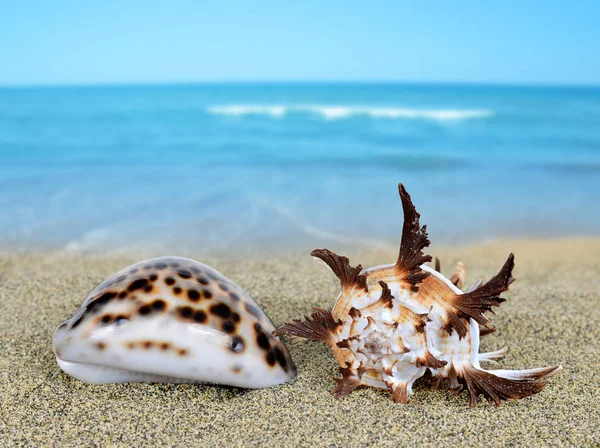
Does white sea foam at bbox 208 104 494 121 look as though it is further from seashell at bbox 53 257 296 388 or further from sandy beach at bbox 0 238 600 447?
seashell at bbox 53 257 296 388

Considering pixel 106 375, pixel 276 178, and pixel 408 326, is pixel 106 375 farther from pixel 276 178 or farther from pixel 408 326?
pixel 276 178

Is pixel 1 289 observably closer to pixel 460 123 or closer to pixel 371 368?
pixel 371 368

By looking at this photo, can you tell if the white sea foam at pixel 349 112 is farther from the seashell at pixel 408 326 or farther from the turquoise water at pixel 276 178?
the seashell at pixel 408 326

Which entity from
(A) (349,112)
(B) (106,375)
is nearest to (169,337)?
(B) (106,375)

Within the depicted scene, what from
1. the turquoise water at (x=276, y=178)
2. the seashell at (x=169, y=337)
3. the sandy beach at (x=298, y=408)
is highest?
the seashell at (x=169, y=337)

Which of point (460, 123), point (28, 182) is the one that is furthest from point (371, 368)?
point (460, 123)

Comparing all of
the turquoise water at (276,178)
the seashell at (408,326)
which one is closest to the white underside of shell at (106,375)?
the seashell at (408,326)
